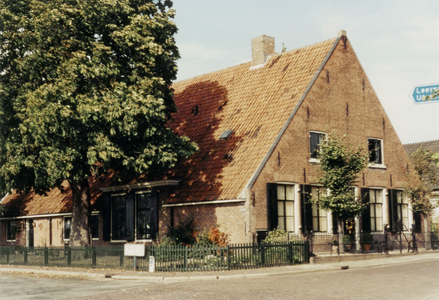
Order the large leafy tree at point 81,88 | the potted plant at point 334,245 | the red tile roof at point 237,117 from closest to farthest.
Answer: the large leafy tree at point 81,88, the potted plant at point 334,245, the red tile roof at point 237,117

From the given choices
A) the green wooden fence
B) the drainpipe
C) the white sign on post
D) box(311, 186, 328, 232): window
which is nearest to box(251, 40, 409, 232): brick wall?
the drainpipe

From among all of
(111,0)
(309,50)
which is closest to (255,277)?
(111,0)

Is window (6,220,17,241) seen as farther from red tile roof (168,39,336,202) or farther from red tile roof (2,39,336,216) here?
red tile roof (168,39,336,202)

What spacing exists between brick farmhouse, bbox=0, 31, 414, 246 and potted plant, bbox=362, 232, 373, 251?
1.83 feet

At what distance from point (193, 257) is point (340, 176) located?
8420 mm

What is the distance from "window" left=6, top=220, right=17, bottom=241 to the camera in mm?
39537

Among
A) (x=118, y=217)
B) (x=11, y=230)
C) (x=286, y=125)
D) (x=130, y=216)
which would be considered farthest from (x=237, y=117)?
(x=11, y=230)

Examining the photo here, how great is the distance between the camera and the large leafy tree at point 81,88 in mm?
22594

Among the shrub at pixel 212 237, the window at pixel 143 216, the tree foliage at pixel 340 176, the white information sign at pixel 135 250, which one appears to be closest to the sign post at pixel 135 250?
the white information sign at pixel 135 250

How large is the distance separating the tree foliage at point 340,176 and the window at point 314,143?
2525 millimetres

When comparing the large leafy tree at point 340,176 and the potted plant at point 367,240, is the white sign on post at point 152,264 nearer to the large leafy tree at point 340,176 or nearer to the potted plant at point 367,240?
the large leafy tree at point 340,176

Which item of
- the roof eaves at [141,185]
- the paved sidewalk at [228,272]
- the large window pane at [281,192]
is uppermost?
the roof eaves at [141,185]

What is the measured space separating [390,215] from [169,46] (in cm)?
1596

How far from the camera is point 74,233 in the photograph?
28094 mm
